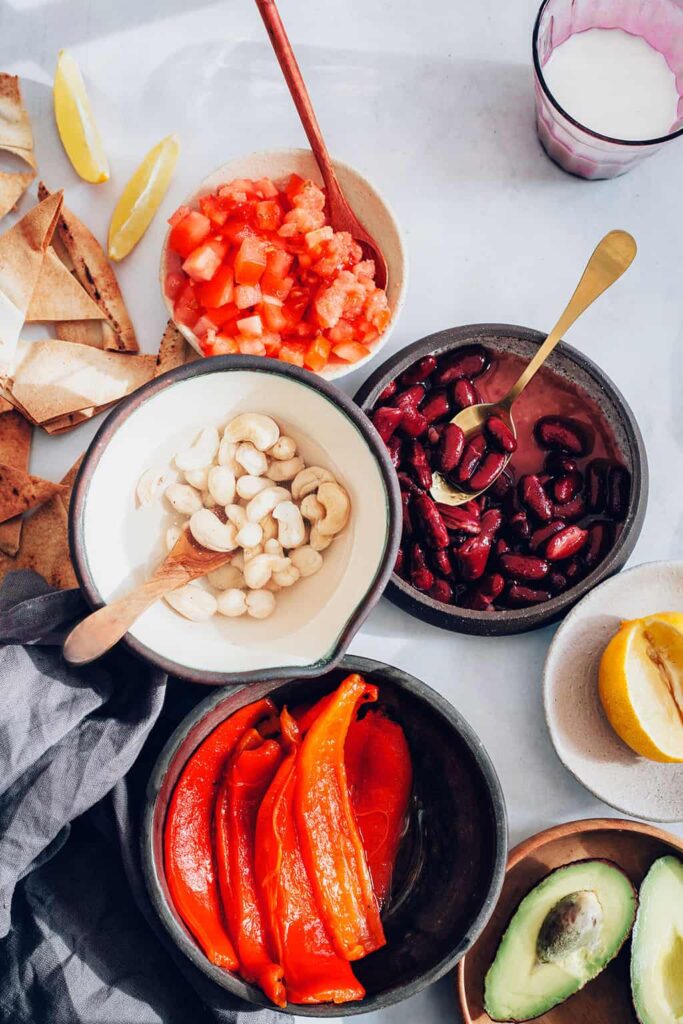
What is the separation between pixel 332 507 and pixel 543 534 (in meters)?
0.39

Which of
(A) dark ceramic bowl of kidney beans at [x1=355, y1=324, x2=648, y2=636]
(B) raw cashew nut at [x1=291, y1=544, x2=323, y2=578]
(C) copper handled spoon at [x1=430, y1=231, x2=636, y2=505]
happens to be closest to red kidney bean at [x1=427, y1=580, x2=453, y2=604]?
(A) dark ceramic bowl of kidney beans at [x1=355, y1=324, x2=648, y2=636]

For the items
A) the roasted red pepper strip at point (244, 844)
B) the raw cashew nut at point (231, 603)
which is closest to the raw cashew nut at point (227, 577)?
the raw cashew nut at point (231, 603)

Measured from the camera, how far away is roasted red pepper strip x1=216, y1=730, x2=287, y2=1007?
1.34m

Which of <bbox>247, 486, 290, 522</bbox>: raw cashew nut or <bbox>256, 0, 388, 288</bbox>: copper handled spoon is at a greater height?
<bbox>256, 0, 388, 288</bbox>: copper handled spoon

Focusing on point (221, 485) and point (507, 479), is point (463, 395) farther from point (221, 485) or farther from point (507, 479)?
point (221, 485)

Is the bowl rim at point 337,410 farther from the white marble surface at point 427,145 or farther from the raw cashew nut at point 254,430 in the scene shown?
the white marble surface at point 427,145

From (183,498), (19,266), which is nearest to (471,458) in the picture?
(183,498)

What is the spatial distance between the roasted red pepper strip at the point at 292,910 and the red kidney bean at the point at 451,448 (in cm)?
50

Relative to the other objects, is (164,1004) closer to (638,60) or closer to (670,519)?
(670,519)

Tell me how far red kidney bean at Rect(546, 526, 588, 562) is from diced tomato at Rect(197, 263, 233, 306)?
2.07 feet

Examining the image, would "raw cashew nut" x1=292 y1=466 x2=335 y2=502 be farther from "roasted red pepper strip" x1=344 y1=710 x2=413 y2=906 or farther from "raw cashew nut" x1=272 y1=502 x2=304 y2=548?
"roasted red pepper strip" x1=344 y1=710 x2=413 y2=906

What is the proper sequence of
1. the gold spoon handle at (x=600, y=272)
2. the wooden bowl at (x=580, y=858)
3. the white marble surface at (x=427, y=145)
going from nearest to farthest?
the gold spoon handle at (x=600, y=272), the wooden bowl at (x=580, y=858), the white marble surface at (x=427, y=145)

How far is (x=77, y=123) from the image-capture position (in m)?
1.55

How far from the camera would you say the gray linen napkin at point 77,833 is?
1.33m
